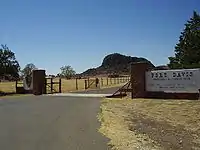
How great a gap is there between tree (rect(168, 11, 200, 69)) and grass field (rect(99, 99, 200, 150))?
19.4 metres

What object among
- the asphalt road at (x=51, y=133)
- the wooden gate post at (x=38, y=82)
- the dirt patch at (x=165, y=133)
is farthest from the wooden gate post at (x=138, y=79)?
the wooden gate post at (x=38, y=82)

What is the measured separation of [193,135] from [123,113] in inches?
265

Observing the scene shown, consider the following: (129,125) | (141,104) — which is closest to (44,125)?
(129,125)

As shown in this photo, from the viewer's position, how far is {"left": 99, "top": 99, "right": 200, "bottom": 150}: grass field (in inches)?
436

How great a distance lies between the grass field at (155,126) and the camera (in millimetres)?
11062

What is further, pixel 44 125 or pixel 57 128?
pixel 44 125

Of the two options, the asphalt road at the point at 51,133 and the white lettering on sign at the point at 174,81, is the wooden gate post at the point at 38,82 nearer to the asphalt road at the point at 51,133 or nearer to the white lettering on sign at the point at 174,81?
the white lettering on sign at the point at 174,81

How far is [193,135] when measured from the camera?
13.2 m

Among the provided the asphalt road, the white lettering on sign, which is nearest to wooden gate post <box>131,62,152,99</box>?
the white lettering on sign

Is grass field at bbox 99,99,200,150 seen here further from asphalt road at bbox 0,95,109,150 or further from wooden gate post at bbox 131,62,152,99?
wooden gate post at bbox 131,62,152,99

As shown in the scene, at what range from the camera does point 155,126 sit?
1510 centimetres

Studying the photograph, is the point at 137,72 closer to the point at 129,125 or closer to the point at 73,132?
the point at 129,125

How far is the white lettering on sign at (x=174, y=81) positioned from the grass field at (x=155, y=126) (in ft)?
9.03

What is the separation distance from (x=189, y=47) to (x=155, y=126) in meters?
33.3
